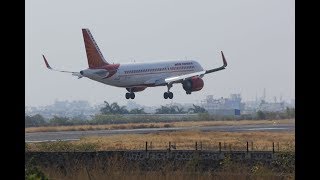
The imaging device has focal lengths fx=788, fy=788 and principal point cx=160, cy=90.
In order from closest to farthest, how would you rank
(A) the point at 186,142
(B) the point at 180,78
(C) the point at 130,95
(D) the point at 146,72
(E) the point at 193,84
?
(A) the point at 186,142 → (E) the point at 193,84 → (B) the point at 180,78 → (C) the point at 130,95 → (D) the point at 146,72

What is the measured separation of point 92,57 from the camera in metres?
84.8

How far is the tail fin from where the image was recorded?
84188 mm

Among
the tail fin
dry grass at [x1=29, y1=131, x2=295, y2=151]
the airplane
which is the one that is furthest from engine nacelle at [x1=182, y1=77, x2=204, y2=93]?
dry grass at [x1=29, y1=131, x2=295, y2=151]

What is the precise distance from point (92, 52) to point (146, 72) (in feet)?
21.0

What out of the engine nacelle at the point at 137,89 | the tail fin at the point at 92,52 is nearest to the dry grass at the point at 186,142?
the engine nacelle at the point at 137,89

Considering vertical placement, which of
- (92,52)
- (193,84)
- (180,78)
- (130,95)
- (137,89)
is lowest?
(130,95)

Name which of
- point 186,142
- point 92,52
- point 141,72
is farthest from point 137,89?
point 186,142

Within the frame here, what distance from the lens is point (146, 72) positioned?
8475cm

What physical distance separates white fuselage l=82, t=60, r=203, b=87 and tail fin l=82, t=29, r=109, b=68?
1.88 meters

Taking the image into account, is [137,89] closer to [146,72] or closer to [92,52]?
[146,72]
